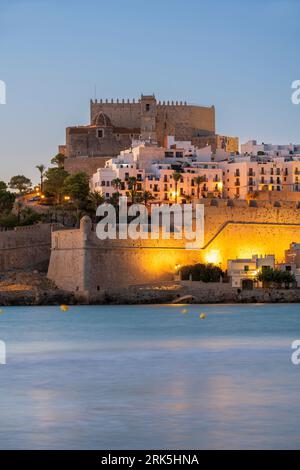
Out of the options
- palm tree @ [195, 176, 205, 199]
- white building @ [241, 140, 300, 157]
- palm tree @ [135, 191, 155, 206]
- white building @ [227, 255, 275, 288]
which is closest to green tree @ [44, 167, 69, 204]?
palm tree @ [135, 191, 155, 206]

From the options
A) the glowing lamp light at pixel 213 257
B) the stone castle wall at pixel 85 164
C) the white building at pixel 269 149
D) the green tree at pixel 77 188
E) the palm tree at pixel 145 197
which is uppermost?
the white building at pixel 269 149

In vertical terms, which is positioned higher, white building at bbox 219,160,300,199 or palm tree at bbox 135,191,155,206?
white building at bbox 219,160,300,199

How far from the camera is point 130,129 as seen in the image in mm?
49000

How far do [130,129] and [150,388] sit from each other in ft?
120

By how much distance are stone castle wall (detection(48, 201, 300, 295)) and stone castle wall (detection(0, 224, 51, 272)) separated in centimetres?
141

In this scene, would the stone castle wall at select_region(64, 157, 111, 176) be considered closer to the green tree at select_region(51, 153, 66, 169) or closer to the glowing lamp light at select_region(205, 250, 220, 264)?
the green tree at select_region(51, 153, 66, 169)

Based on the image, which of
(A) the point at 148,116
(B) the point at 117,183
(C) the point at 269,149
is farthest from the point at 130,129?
(B) the point at 117,183

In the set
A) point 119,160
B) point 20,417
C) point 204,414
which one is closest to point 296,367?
point 204,414

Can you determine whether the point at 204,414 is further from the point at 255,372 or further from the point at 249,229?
the point at 249,229

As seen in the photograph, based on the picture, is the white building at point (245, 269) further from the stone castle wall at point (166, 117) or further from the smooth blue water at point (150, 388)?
the stone castle wall at point (166, 117)

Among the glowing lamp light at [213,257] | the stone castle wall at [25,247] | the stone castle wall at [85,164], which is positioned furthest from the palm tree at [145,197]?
the stone castle wall at [85,164]

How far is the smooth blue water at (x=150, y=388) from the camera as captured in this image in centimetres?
966

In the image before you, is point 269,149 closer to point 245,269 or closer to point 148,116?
point 148,116

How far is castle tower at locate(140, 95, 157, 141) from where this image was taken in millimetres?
48222
